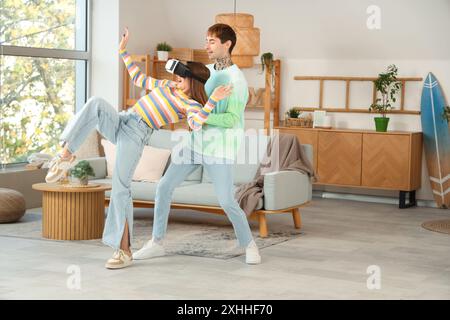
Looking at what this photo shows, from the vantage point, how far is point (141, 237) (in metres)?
6.71

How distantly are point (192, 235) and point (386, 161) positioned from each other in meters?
3.07

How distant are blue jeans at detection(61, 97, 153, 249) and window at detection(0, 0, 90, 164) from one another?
12.2 feet

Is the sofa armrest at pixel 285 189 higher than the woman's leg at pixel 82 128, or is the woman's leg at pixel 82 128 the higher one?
the woman's leg at pixel 82 128

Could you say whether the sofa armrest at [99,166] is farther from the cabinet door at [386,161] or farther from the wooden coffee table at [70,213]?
the cabinet door at [386,161]

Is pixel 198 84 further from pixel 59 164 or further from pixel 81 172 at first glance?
pixel 81 172

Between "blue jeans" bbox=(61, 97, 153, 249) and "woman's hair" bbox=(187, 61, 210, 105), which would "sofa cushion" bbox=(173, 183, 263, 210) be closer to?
"blue jeans" bbox=(61, 97, 153, 249)

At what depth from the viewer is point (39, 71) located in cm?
913

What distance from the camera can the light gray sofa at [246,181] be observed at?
6.86m

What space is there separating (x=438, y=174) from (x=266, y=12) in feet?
8.82

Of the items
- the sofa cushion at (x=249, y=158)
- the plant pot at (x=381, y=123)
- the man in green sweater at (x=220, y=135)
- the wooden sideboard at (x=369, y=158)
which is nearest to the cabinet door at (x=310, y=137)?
the wooden sideboard at (x=369, y=158)

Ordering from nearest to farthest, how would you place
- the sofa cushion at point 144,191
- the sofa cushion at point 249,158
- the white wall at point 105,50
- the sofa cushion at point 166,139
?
the sofa cushion at point 144,191 → the sofa cushion at point 249,158 → the sofa cushion at point 166,139 → the white wall at point 105,50

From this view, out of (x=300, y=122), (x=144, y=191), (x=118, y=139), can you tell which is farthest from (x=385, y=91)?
(x=118, y=139)

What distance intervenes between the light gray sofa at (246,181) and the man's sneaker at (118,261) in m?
1.69

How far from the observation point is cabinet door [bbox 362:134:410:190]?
29.5 feet
